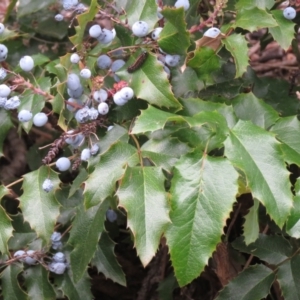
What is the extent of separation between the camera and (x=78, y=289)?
1.34 meters

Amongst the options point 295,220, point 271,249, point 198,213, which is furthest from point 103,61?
point 271,249

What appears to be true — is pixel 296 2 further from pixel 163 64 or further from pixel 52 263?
pixel 52 263

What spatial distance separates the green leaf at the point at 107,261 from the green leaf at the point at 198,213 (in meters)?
0.41

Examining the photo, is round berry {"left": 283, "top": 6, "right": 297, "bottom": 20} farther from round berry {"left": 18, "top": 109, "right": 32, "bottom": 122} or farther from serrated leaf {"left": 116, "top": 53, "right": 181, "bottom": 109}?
round berry {"left": 18, "top": 109, "right": 32, "bottom": 122}

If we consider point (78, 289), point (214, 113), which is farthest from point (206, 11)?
point (78, 289)

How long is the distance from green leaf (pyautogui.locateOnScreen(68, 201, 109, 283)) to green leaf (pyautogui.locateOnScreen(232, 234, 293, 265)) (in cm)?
36

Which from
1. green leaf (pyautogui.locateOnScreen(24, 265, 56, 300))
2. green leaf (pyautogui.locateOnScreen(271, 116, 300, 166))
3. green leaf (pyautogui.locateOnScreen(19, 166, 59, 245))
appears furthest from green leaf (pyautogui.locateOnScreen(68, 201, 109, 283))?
green leaf (pyautogui.locateOnScreen(271, 116, 300, 166))

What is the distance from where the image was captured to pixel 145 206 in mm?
948

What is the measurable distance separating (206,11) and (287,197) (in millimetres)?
698

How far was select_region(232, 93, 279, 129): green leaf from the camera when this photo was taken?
1.13 meters

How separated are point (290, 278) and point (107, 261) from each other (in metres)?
0.44

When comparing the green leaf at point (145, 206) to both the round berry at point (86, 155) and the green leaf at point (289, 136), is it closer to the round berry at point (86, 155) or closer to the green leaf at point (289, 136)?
the round berry at point (86, 155)

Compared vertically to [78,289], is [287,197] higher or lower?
higher

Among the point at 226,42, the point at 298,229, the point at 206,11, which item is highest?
the point at 226,42
